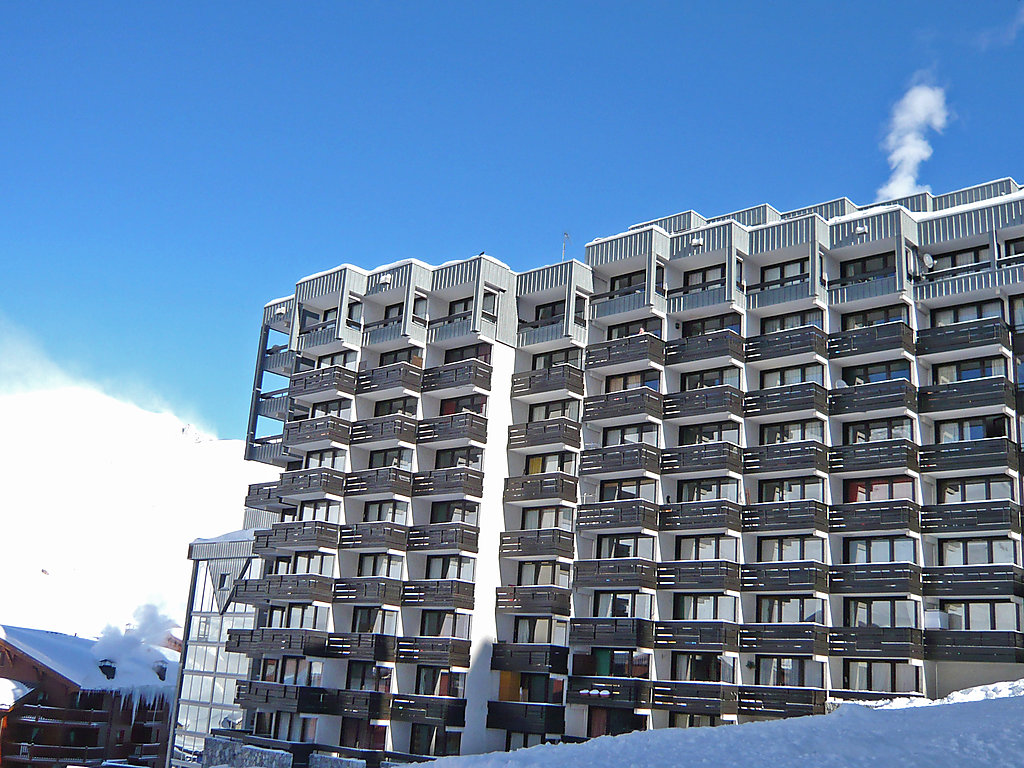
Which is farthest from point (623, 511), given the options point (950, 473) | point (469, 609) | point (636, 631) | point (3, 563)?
point (3, 563)

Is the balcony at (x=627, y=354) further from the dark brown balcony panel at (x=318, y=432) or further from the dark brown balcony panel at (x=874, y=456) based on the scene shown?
the dark brown balcony panel at (x=318, y=432)

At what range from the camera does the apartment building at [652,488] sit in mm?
48750

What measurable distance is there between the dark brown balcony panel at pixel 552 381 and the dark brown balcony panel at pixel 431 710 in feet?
55.2

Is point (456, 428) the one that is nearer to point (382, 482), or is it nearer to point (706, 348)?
point (382, 482)

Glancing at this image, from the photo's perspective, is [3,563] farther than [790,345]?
Yes

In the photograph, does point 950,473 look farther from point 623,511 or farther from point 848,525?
point 623,511

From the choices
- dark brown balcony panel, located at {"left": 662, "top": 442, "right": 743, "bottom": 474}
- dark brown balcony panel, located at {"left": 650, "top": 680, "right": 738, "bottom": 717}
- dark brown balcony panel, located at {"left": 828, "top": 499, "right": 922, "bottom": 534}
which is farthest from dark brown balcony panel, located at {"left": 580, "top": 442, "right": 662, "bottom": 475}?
dark brown balcony panel, located at {"left": 650, "top": 680, "right": 738, "bottom": 717}

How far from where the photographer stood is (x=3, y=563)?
19238 centimetres

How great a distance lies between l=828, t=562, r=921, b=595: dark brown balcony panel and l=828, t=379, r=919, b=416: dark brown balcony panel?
23.6ft

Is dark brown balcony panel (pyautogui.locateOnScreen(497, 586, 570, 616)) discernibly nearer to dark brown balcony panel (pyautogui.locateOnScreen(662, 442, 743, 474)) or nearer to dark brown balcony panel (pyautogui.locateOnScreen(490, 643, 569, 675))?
dark brown balcony panel (pyautogui.locateOnScreen(490, 643, 569, 675))

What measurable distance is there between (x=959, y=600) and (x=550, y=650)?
1952cm

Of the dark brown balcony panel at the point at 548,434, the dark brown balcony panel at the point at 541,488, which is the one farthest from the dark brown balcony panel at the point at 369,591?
the dark brown balcony panel at the point at 548,434

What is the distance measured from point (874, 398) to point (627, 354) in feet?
41.9

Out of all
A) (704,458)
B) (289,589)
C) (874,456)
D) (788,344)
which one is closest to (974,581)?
(874,456)
